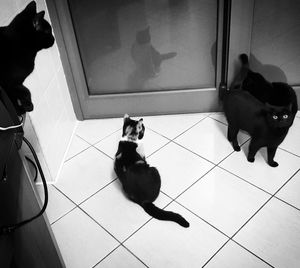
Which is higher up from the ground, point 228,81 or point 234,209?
point 228,81

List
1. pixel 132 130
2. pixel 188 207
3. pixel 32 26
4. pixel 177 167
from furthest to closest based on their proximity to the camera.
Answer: pixel 177 167
pixel 132 130
pixel 188 207
pixel 32 26

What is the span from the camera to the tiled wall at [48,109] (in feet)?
5.45

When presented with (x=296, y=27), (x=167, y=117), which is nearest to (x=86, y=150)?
(x=167, y=117)

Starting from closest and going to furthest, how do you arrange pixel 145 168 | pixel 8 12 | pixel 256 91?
pixel 8 12 → pixel 145 168 → pixel 256 91

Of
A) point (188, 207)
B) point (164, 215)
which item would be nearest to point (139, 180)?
point (164, 215)

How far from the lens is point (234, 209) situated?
65.6 inches

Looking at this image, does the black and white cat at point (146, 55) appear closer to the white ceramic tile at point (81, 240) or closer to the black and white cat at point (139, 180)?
the black and white cat at point (139, 180)

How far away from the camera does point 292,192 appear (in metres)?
1.72

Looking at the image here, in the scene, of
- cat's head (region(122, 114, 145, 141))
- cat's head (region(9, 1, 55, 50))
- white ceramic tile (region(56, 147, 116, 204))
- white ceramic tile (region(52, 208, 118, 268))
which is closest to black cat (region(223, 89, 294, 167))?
cat's head (region(122, 114, 145, 141))

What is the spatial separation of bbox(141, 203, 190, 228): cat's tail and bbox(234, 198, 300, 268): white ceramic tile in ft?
0.87

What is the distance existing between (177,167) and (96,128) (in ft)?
2.38

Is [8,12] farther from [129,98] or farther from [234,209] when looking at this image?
[234,209]

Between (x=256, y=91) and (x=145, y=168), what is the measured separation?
97 cm

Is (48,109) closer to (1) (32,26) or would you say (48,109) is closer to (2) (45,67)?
(2) (45,67)
